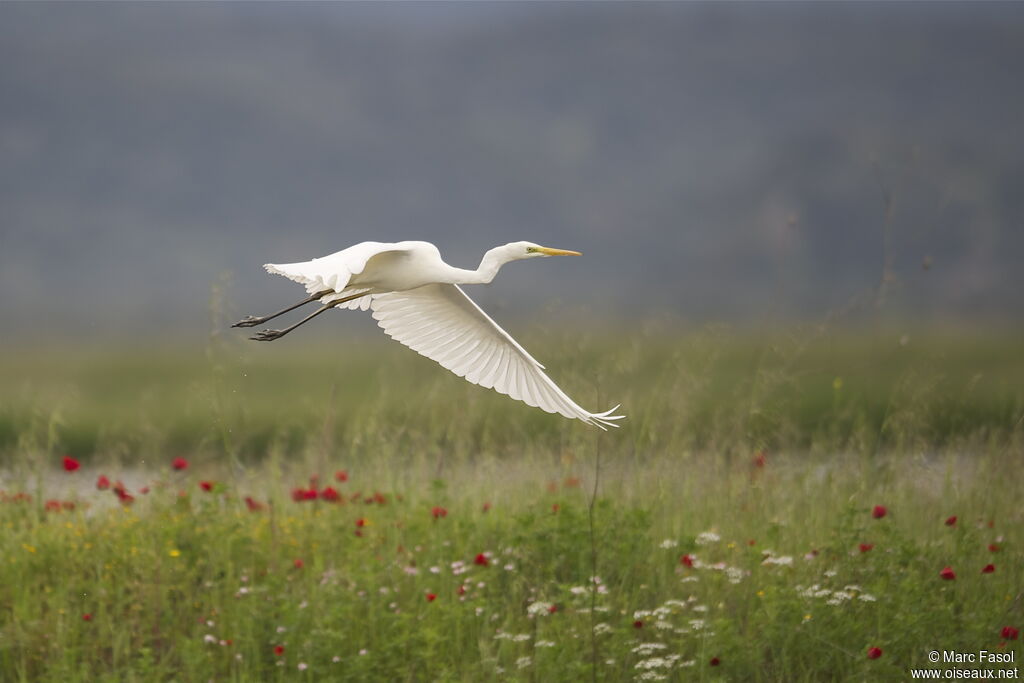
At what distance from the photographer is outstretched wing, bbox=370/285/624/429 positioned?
5.21 meters

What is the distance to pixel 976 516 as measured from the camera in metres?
5.78

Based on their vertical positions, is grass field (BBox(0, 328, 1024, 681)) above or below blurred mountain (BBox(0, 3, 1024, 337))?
below

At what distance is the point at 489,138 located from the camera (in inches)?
2825

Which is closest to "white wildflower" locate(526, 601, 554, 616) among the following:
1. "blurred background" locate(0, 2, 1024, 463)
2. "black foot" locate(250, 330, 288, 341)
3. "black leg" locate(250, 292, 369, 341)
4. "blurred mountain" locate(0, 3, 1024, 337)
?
"black leg" locate(250, 292, 369, 341)

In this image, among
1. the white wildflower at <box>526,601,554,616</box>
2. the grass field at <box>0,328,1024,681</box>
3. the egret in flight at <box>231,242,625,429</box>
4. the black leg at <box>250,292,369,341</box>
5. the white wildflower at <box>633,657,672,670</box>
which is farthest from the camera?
the black leg at <box>250,292,369,341</box>

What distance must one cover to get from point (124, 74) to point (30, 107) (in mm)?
7232

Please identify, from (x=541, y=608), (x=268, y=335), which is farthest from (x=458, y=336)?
(x=541, y=608)

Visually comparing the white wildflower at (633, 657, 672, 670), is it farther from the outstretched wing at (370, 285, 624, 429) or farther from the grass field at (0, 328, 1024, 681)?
the outstretched wing at (370, 285, 624, 429)

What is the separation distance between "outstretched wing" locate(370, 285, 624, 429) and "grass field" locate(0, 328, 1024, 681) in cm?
53

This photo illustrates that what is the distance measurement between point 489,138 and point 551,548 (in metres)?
68.0

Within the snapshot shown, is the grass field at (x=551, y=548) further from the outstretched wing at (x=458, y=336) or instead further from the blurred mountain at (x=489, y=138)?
the blurred mountain at (x=489, y=138)

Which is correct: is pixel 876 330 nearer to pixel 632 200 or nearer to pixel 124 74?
pixel 632 200

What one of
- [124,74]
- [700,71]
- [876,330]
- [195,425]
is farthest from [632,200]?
[876,330]

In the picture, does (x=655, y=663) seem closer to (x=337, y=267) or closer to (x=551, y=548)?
(x=551, y=548)
